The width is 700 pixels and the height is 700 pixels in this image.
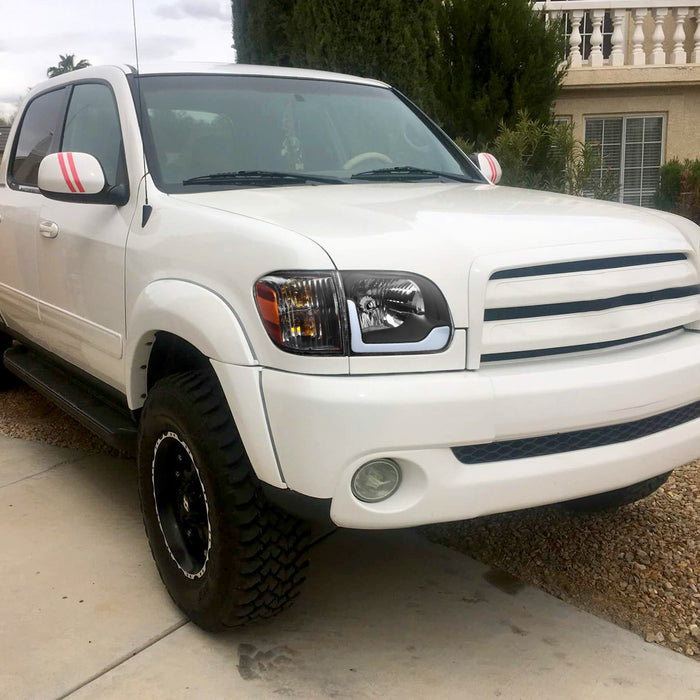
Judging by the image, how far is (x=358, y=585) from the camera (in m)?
3.00

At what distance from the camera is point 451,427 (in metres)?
2.08

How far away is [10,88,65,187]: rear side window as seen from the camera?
4.04 metres

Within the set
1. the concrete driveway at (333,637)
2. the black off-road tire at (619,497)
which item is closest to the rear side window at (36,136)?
the concrete driveway at (333,637)

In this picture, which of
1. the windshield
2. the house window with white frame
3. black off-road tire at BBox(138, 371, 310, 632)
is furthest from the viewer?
the house window with white frame

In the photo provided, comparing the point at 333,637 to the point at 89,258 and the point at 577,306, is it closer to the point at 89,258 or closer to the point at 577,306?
the point at 577,306

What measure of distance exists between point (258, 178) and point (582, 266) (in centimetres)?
130

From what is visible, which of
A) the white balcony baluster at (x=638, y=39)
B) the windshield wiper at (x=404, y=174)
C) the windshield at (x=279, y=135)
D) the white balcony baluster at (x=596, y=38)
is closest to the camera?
the windshield at (x=279, y=135)

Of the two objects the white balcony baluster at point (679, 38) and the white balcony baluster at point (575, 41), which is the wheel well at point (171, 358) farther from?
the white balcony baluster at point (679, 38)

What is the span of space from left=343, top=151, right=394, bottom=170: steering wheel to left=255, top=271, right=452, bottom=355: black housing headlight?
4.47ft

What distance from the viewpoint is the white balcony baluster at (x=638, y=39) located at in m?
12.7

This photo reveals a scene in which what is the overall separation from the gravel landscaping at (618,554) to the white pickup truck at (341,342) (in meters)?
0.21

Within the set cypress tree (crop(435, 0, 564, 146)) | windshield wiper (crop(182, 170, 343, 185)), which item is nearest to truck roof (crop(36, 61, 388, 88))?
windshield wiper (crop(182, 170, 343, 185))

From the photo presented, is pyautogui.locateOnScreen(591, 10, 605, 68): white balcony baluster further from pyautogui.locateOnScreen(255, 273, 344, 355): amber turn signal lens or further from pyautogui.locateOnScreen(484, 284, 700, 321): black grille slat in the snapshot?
pyautogui.locateOnScreen(255, 273, 344, 355): amber turn signal lens

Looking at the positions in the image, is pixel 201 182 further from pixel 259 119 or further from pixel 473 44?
pixel 473 44
